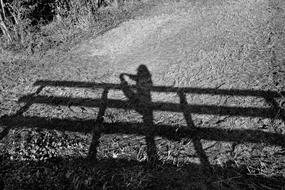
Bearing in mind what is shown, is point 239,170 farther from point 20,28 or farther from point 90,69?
point 20,28

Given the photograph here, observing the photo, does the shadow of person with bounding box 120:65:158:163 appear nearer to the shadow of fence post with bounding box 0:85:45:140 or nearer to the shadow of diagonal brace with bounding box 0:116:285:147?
the shadow of diagonal brace with bounding box 0:116:285:147

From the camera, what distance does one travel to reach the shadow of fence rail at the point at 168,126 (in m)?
4.67

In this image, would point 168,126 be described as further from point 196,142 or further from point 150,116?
point 196,142

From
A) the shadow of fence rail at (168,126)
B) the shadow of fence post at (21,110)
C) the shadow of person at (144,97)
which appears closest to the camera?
the shadow of fence rail at (168,126)

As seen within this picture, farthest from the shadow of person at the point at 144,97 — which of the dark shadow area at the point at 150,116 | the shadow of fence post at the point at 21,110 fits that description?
the shadow of fence post at the point at 21,110

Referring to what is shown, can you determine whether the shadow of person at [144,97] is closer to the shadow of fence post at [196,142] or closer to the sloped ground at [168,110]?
the sloped ground at [168,110]

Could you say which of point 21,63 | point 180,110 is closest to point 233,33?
point 180,110

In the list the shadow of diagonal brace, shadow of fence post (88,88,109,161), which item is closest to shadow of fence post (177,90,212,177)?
the shadow of diagonal brace

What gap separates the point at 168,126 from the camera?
17.2ft

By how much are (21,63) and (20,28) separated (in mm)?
1743

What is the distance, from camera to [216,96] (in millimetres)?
5746

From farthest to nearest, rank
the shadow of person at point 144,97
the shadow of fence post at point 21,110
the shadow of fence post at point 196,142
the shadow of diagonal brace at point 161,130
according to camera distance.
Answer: the shadow of fence post at point 21,110 → the shadow of person at point 144,97 → the shadow of diagonal brace at point 161,130 → the shadow of fence post at point 196,142

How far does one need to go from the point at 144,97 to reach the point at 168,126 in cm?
123

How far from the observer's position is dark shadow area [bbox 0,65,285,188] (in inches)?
182
